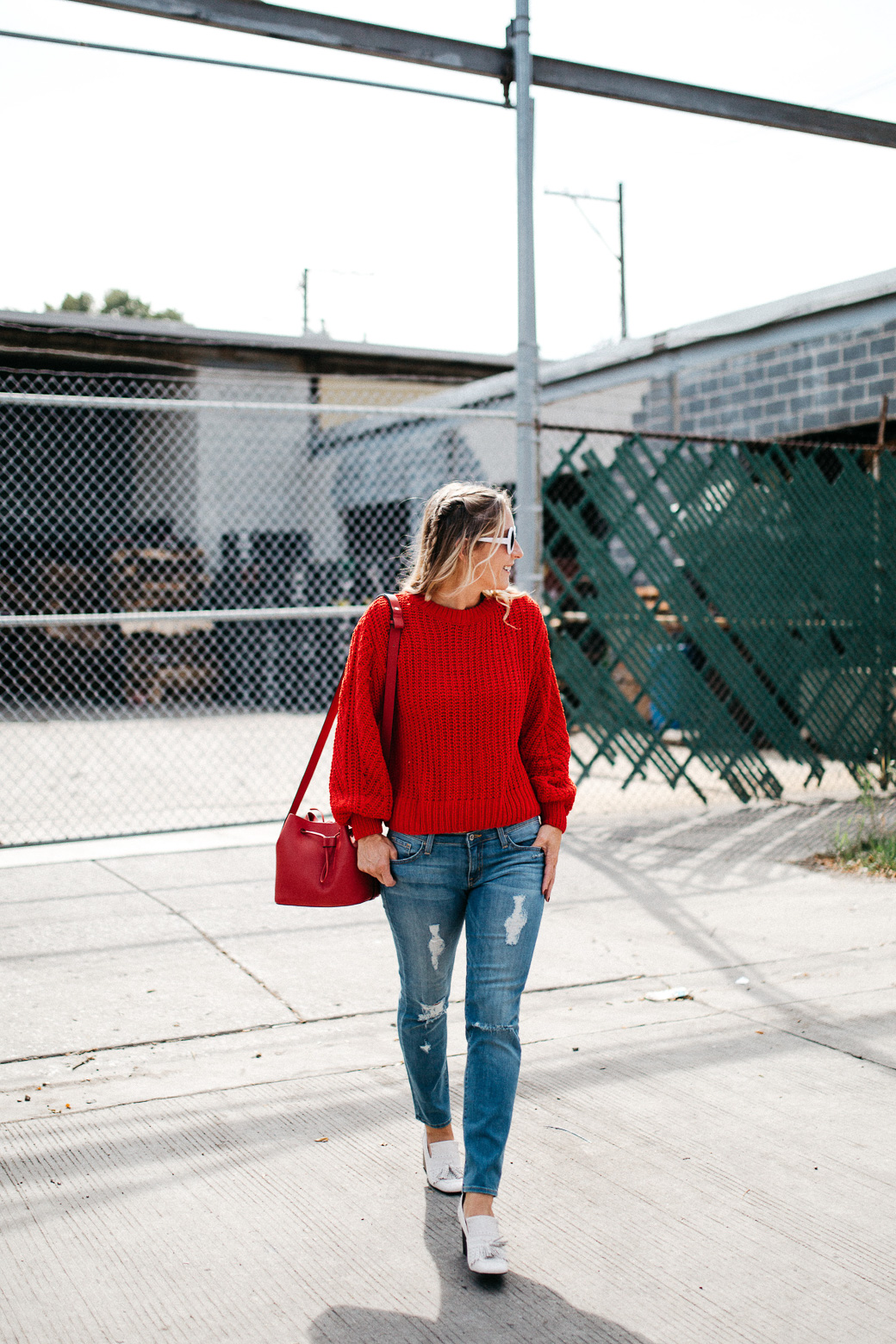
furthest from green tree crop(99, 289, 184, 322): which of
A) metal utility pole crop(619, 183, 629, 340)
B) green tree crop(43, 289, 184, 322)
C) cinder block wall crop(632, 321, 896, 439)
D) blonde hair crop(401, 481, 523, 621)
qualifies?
blonde hair crop(401, 481, 523, 621)

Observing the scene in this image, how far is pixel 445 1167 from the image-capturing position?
3.02m

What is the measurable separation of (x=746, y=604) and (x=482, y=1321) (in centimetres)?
649

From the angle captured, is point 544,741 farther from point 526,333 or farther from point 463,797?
point 526,333

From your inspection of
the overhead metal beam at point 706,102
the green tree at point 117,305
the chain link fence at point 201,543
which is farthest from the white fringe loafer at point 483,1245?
the green tree at point 117,305

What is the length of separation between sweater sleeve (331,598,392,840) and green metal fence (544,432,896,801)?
520 cm

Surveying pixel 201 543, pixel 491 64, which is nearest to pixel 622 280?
pixel 201 543

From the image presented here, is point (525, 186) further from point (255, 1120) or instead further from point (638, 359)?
point (638, 359)

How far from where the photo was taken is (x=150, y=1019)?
13.9ft

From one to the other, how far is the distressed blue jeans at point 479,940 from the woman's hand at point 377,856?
2 cm

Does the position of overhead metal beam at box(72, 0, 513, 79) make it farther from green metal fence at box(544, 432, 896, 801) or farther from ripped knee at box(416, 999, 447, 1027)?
ripped knee at box(416, 999, 447, 1027)

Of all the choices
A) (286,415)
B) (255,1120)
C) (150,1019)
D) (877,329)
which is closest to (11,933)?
(150,1019)

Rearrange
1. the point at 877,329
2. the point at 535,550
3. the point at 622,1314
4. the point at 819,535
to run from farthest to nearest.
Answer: the point at 877,329, the point at 819,535, the point at 535,550, the point at 622,1314

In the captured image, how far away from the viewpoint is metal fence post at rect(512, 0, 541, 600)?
22.2 feet

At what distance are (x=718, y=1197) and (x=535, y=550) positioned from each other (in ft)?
16.0
